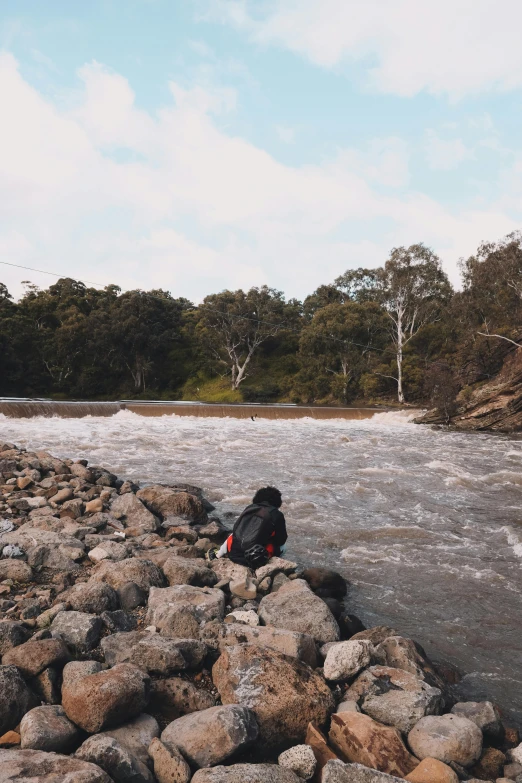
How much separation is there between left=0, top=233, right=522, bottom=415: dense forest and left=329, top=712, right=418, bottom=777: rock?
32634 mm

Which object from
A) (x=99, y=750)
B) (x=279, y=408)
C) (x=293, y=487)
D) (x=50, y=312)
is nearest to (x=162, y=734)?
(x=99, y=750)

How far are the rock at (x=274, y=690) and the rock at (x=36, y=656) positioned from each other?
105 centimetres

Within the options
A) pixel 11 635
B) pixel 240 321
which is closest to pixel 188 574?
pixel 11 635

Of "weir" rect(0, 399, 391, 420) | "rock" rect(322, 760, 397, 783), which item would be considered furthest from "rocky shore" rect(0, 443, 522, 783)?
"weir" rect(0, 399, 391, 420)

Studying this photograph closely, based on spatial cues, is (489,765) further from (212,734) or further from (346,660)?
(212,734)

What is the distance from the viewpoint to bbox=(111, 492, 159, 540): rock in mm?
7270

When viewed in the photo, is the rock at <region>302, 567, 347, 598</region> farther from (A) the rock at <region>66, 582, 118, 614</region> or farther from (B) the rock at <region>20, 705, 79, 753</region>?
(B) the rock at <region>20, 705, 79, 753</region>

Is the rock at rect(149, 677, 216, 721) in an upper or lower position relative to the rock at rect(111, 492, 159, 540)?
lower

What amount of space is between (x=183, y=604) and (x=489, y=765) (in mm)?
2534

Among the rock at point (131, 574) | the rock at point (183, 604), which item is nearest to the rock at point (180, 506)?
the rock at point (131, 574)

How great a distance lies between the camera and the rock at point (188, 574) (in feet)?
17.6

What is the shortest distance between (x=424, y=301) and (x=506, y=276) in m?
7.82

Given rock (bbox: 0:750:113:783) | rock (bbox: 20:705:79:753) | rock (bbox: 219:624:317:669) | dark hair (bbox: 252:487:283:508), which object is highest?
dark hair (bbox: 252:487:283:508)

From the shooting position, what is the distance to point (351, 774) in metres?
2.71
